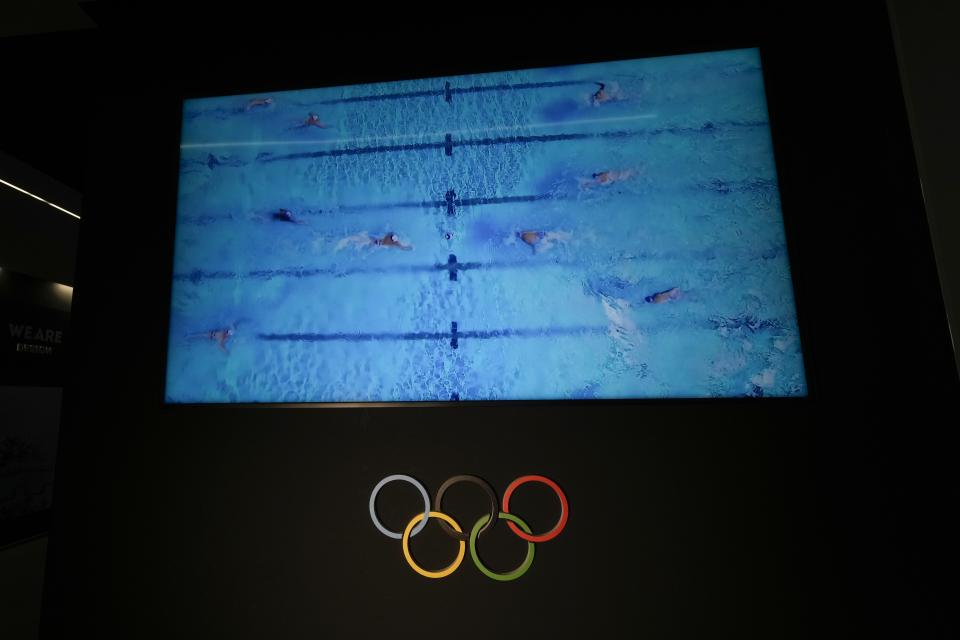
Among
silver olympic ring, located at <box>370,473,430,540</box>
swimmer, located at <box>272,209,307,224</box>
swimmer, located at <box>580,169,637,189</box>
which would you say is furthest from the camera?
swimmer, located at <box>272,209,307,224</box>

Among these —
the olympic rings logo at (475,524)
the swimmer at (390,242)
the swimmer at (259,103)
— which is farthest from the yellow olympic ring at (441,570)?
the swimmer at (259,103)

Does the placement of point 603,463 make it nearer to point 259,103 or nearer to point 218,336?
point 218,336

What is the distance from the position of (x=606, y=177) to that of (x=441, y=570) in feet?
5.01

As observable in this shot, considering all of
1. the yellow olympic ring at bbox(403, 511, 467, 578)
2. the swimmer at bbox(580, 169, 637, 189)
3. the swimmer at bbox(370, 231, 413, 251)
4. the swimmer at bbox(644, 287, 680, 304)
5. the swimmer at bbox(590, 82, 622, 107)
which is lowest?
the yellow olympic ring at bbox(403, 511, 467, 578)

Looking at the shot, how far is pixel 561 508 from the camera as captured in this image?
170cm

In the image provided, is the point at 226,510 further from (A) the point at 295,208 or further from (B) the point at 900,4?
(B) the point at 900,4

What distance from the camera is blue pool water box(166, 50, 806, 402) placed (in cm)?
175

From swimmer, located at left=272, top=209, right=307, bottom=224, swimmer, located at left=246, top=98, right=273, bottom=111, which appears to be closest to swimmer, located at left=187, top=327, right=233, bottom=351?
swimmer, located at left=272, top=209, right=307, bottom=224

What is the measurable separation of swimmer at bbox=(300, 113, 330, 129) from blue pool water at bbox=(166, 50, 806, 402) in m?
0.02

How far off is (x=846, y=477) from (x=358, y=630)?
172cm

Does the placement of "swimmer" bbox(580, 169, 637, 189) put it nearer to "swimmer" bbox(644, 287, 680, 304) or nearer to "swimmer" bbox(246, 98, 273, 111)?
"swimmer" bbox(644, 287, 680, 304)

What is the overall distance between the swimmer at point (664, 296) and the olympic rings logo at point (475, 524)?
0.73m

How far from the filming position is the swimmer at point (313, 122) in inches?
79.4

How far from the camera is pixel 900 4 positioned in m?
1.83
